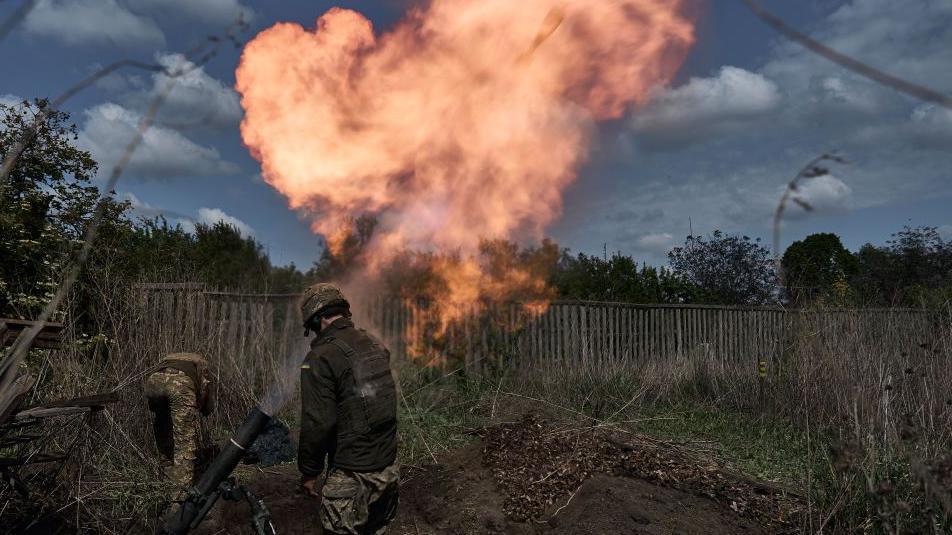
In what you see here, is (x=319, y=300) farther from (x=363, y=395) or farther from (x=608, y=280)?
(x=608, y=280)

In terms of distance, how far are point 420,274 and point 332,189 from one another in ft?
9.19

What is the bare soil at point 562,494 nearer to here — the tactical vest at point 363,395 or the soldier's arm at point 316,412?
the soldier's arm at point 316,412

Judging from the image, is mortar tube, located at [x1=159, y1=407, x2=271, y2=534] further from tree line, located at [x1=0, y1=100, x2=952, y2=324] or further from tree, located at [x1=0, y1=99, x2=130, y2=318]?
tree, located at [x1=0, y1=99, x2=130, y2=318]

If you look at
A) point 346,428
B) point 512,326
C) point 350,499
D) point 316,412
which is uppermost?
point 512,326

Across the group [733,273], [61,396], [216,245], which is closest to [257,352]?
[61,396]

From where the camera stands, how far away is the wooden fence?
8.23 metres

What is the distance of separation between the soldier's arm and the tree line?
2222 millimetres

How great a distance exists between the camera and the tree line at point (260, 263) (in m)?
8.33

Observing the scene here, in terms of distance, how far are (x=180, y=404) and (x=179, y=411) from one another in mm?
65

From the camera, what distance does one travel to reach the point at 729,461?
6652mm

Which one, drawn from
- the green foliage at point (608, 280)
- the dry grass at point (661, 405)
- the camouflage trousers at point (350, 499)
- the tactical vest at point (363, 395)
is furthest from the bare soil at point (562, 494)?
the green foliage at point (608, 280)

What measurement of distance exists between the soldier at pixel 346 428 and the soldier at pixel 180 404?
7.80 feet

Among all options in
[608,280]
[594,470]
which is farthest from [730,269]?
[594,470]

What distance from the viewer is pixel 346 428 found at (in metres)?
3.75
